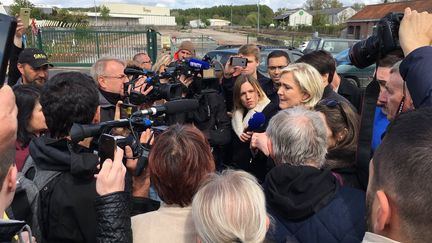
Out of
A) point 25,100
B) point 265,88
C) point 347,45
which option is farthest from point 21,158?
point 347,45

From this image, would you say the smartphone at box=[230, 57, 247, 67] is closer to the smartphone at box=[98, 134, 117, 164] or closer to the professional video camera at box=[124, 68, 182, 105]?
the professional video camera at box=[124, 68, 182, 105]

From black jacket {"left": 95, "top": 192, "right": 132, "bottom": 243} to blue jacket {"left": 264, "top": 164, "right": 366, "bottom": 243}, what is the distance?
641mm

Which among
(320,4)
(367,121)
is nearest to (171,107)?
(367,121)

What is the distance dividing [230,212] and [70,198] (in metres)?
0.81

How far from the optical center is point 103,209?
1561 millimetres

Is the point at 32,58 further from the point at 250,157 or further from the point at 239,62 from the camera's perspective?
the point at 250,157

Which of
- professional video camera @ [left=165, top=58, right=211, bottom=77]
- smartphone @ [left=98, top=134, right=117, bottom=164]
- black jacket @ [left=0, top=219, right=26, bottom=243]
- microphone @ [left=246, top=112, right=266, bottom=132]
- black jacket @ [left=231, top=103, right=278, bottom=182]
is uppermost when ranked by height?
professional video camera @ [left=165, top=58, right=211, bottom=77]

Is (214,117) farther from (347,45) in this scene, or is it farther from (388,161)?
(347,45)

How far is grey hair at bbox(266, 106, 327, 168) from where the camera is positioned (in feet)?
6.42

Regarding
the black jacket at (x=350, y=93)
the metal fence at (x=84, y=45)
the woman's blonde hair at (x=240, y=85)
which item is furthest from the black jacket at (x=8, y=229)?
the metal fence at (x=84, y=45)

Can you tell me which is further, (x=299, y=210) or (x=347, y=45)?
(x=347, y=45)

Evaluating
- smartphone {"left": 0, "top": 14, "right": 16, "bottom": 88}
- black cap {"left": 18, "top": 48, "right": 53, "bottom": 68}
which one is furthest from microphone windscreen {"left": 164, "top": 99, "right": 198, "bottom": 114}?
black cap {"left": 18, "top": 48, "right": 53, "bottom": 68}

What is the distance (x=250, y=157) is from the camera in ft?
11.1

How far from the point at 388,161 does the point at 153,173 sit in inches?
39.4
